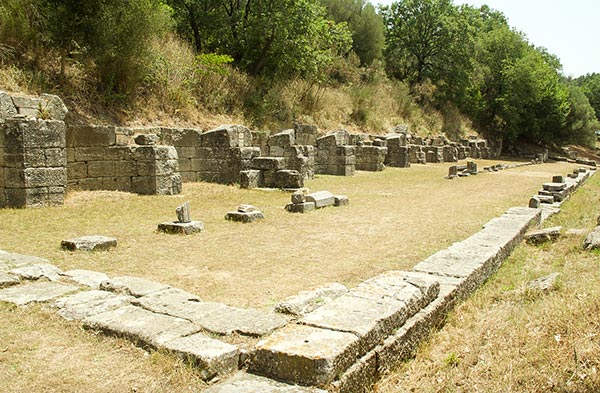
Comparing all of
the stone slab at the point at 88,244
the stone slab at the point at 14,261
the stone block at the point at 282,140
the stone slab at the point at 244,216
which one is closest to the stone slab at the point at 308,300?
the stone slab at the point at 14,261

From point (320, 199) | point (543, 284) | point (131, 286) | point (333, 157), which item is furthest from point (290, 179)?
point (543, 284)

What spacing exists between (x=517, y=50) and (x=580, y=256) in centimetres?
4282

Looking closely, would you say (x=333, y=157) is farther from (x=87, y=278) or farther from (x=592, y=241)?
(x=87, y=278)

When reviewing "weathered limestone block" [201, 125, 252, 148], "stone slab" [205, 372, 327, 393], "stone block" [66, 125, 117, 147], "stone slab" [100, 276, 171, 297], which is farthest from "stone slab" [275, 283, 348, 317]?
"weathered limestone block" [201, 125, 252, 148]

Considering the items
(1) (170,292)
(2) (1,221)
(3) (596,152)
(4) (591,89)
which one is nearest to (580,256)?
(1) (170,292)

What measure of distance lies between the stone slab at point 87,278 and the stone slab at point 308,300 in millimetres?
2194

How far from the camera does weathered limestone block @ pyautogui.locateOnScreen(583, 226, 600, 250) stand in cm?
764

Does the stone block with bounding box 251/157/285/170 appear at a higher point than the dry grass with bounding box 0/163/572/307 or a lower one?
higher

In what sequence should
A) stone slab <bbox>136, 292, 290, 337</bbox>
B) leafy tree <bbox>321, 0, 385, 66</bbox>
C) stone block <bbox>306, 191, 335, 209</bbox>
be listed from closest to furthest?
stone slab <bbox>136, 292, 290, 337</bbox> → stone block <bbox>306, 191, 335, 209</bbox> → leafy tree <bbox>321, 0, 385, 66</bbox>

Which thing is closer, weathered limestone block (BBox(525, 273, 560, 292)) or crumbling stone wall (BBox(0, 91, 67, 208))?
weathered limestone block (BBox(525, 273, 560, 292))

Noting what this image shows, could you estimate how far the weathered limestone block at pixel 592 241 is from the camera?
7.64 m

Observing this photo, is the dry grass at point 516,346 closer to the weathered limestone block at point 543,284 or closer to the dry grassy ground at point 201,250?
the weathered limestone block at point 543,284

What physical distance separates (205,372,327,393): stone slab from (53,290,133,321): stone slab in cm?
192

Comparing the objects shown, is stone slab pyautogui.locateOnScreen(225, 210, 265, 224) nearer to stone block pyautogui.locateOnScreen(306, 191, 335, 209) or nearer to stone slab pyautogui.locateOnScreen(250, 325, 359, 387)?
stone block pyautogui.locateOnScreen(306, 191, 335, 209)
